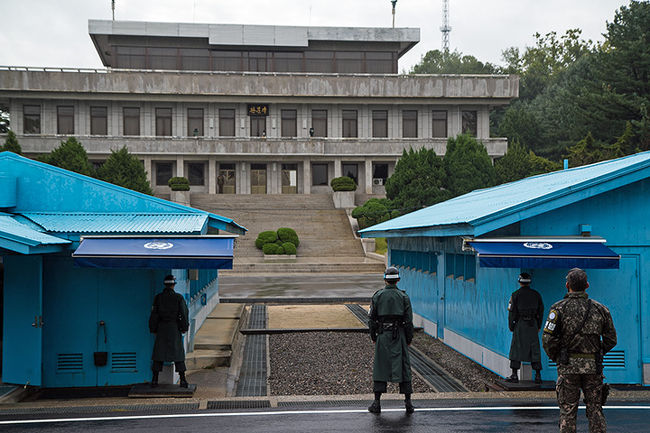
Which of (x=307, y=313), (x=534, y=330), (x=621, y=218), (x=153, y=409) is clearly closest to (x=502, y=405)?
(x=534, y=330)

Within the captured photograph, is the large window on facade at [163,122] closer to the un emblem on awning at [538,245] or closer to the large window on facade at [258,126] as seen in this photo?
the large window on facade at [258,126]

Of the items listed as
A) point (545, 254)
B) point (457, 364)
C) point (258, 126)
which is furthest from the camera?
point (258, 126)

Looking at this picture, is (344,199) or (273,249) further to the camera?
(344,199)

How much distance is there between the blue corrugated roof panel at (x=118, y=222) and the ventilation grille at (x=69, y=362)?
2.08 metres

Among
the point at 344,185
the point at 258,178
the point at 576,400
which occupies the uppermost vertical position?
the point at 258,178

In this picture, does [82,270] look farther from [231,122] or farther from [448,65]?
[448,65]

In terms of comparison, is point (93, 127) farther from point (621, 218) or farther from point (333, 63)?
point (621, 218)

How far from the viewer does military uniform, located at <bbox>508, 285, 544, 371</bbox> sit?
10.5 m

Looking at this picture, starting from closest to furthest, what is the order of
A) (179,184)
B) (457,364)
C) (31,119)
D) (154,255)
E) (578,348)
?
(578,348), (154,255), (457,364), (179,184), (31,119)

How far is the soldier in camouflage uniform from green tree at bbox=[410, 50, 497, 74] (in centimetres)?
9091

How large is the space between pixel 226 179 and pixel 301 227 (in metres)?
16.0

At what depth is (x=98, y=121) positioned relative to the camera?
58938 millimetres

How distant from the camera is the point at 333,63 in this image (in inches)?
2542

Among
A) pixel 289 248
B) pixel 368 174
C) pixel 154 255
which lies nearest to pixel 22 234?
pixel 154 255
